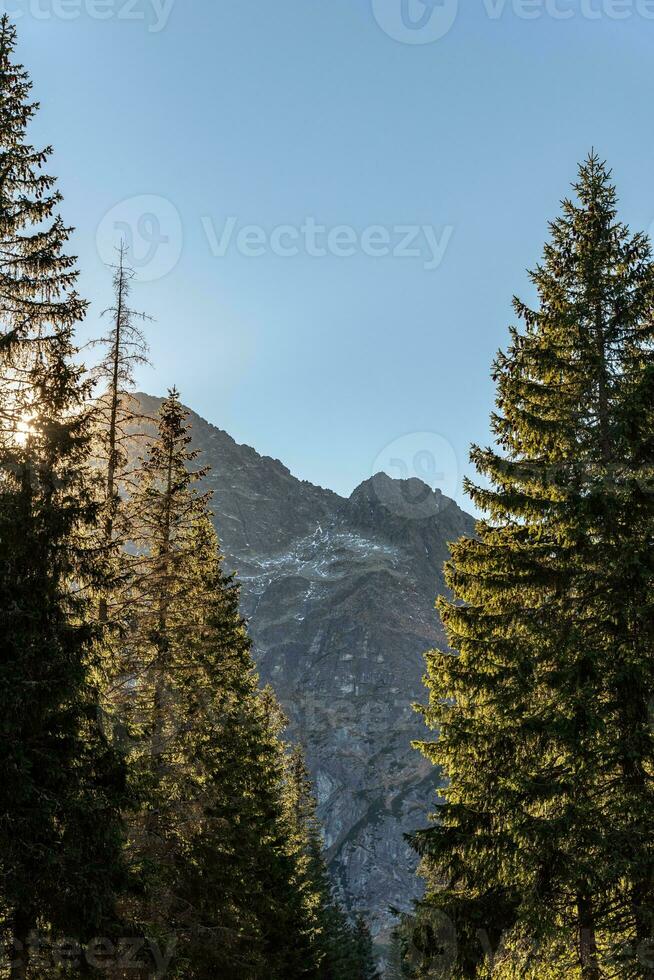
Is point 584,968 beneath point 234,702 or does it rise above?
beneath

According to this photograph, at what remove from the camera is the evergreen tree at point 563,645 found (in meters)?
9.09

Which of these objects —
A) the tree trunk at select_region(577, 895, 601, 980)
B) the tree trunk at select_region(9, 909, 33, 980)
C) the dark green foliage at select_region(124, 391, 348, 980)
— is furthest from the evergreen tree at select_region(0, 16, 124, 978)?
A: the tree trunk at select_region(577, 895, 601, 980)

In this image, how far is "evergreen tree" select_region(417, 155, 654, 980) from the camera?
9094 millimetres

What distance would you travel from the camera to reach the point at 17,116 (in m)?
11.7

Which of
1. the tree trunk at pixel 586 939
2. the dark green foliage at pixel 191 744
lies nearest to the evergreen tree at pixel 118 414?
the dark green foliage at pixel 191 744

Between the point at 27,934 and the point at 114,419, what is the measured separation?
9219 millimetres

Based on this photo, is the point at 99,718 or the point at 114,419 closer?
the point at 99,718

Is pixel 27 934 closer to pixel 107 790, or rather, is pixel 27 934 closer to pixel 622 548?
pixel 107 790

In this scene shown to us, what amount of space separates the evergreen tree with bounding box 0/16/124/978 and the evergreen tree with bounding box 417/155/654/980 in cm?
481

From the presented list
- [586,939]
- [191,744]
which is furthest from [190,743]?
[586,939]

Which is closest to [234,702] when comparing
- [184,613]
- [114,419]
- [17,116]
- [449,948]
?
[184,613]

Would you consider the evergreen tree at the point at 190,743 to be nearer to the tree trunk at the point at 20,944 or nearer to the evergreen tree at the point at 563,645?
the tree trunk at the point at 20,944

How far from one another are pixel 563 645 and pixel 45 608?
275 inches

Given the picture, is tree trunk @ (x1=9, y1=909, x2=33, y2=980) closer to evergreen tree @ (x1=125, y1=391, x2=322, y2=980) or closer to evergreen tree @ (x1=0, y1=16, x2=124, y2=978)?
evergreen tree @ (x1=0, y1=16, x2=124, y2=978)
